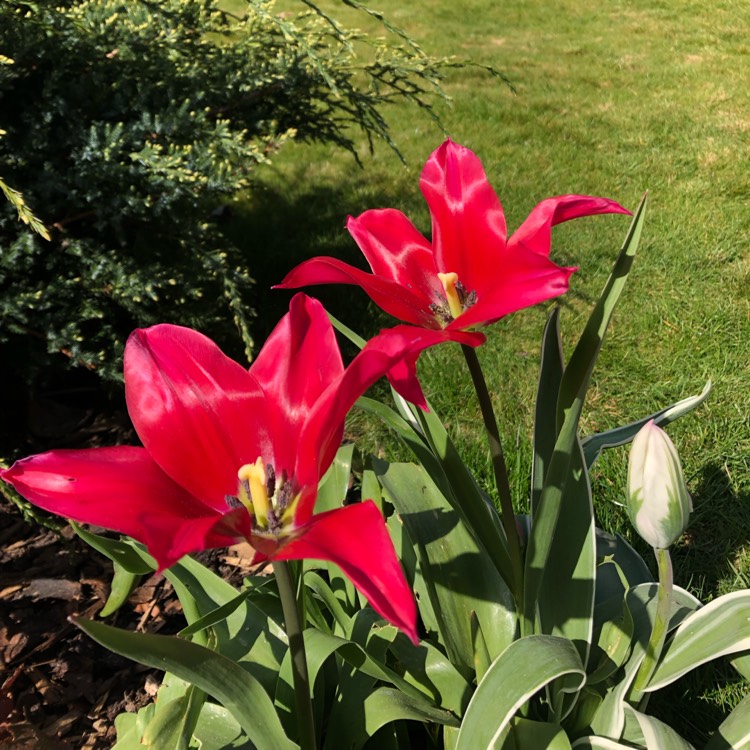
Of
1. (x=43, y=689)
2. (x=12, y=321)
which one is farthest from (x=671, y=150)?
(x=43, y=689)

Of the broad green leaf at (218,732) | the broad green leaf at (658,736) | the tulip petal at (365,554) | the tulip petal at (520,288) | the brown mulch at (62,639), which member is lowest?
the brown mulch at (62,639)

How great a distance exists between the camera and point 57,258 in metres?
2.49

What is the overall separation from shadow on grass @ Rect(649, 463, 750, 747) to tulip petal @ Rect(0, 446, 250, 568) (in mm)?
1348

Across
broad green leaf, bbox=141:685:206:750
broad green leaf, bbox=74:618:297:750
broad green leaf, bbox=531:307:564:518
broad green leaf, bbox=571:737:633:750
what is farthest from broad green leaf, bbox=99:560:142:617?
broad green leaf, bbox=571:737:633:750

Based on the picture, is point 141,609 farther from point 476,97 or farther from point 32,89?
point 476,97

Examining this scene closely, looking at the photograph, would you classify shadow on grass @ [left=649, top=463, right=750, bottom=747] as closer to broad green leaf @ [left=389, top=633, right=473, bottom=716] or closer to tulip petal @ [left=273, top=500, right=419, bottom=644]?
broad green leaf @ [left=389, top=633, right=473, bottom=716]

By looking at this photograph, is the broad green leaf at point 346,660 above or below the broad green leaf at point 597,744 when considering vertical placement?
above

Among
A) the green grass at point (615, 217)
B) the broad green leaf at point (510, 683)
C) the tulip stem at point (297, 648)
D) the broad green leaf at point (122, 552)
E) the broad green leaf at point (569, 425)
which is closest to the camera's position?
the tulip stem at point (297, 648)

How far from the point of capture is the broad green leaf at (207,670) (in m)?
1.04

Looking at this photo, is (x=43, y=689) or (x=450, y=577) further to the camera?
(x=43, y=689)

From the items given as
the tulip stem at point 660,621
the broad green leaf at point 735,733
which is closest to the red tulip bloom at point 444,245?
the tulip stem at point 660,621

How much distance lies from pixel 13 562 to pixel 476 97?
5038 mm

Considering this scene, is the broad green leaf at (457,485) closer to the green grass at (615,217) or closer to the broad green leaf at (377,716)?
the broad green leaf at (377,716)

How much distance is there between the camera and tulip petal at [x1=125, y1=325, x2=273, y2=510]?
1.05m
